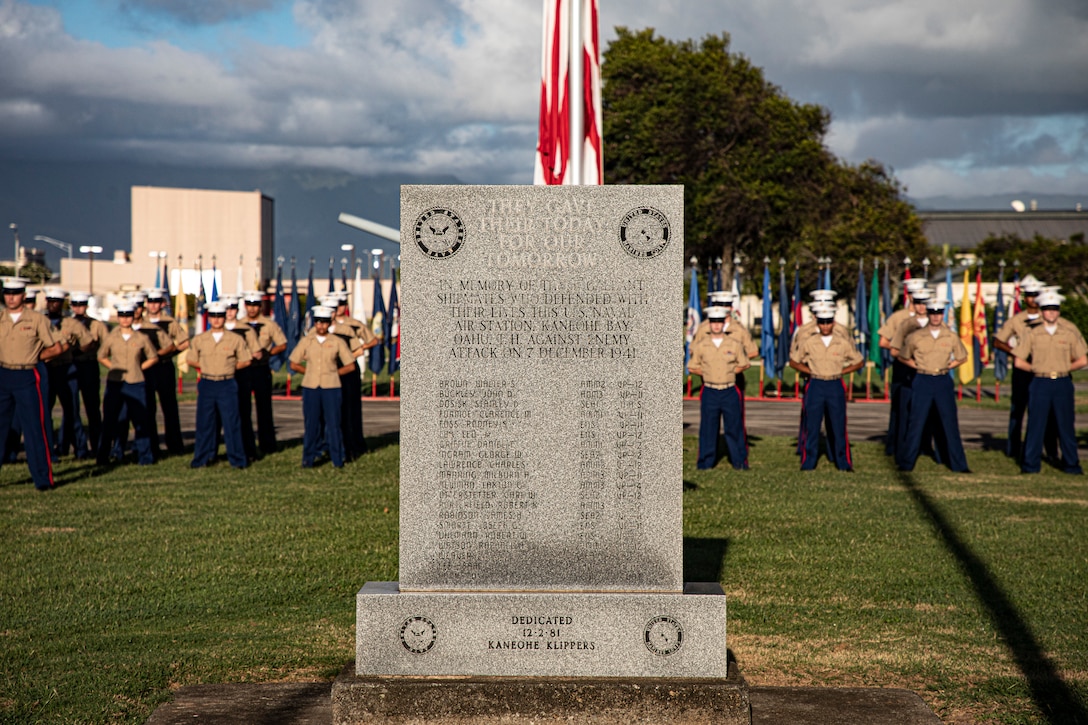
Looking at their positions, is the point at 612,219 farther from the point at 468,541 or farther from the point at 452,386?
the point at 468,541

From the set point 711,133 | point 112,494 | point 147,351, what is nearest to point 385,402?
point 147,351

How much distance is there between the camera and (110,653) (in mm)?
6547

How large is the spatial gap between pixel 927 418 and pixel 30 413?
10042 mm

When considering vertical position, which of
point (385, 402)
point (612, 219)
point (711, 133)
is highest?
point (711, 133)

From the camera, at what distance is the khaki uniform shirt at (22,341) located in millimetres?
12594

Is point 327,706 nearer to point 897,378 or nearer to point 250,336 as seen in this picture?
point 250,336

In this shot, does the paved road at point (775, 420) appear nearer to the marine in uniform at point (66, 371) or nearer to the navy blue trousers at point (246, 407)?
the navy blue trousers at point (246, 407)

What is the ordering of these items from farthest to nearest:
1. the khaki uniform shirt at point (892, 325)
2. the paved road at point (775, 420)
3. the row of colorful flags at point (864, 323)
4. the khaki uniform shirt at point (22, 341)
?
the row of colorful flags at point (864, 323) < the paved road at point (775, 420) < the khaki uniform shirt at point (892, 325) < the khaki uniform shirt at point (22, 341)

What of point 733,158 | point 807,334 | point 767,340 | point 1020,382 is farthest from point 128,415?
point 733,158

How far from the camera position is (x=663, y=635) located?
16.4 feet

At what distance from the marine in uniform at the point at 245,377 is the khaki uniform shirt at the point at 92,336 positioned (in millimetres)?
1661

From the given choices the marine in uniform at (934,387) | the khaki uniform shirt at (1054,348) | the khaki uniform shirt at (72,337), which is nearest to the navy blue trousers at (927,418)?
the marine in uniform at (934,387)

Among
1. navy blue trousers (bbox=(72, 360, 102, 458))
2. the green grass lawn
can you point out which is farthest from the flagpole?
navy blue trousers (bbox=(72, 360, 102, 458))

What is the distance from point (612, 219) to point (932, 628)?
3.59 meters
